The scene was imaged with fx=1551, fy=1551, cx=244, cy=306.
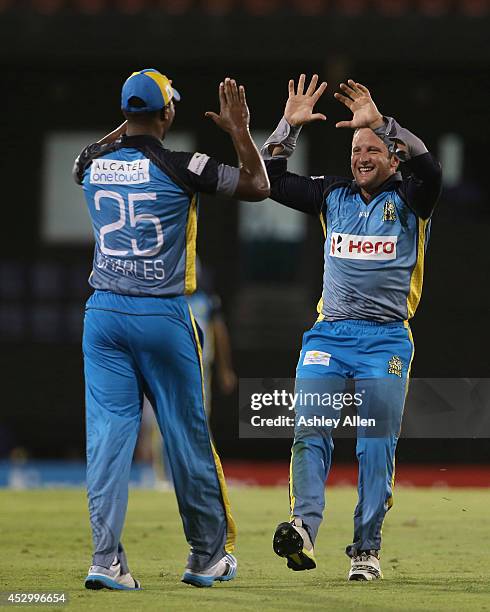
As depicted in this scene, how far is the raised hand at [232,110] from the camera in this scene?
6934 millimetres

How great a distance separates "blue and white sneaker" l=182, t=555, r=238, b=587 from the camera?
23.5ft

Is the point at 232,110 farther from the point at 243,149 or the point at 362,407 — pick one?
the point at 362,407

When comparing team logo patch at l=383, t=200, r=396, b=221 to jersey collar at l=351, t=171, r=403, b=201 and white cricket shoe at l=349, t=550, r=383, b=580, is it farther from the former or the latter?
white cricket shoe at l=349, t=550, r=383, b=580

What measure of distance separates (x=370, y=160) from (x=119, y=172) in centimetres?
145

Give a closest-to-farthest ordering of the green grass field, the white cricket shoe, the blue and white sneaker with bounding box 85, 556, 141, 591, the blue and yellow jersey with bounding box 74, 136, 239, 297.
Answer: the green grass field < the blue and white sneaker with bounding box 85, 556, 141, 591 < the blue and yellow jersey with bounding box 74, 136, 239, 297 < the white cricket shoe

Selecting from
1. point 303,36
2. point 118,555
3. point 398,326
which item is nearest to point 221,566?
point 118,555

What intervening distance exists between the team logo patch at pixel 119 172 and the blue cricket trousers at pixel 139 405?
515 mm

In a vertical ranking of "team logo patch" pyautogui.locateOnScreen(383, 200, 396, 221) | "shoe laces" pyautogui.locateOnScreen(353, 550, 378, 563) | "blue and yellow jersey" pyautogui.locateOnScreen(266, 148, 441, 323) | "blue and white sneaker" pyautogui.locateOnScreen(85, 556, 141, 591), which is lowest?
"shoe laces" pyautogui.locateOnScreen(353, 550, 378, 563)

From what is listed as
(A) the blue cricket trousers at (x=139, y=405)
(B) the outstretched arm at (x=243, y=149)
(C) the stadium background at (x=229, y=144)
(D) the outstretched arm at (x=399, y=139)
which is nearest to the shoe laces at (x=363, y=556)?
(A) the blue cricket trousers at (x=139, y=405)

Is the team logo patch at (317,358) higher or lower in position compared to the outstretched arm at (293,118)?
lower

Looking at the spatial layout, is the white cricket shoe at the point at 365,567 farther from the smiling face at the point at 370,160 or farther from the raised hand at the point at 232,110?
the raised hand at the point at 232,110

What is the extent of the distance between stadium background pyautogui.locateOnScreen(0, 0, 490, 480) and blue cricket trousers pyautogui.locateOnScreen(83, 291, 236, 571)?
8.63 metres

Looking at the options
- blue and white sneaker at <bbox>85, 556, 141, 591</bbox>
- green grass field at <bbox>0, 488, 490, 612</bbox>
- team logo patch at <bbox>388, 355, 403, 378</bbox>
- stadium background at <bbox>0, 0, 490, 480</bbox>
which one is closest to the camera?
green grass field at <bbox>0, 488, 490, 612</bbox>

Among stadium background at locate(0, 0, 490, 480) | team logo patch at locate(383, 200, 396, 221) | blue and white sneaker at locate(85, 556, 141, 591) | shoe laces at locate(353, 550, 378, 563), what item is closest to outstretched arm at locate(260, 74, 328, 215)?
team logo patch at locate(383, 200, 396, 221)
